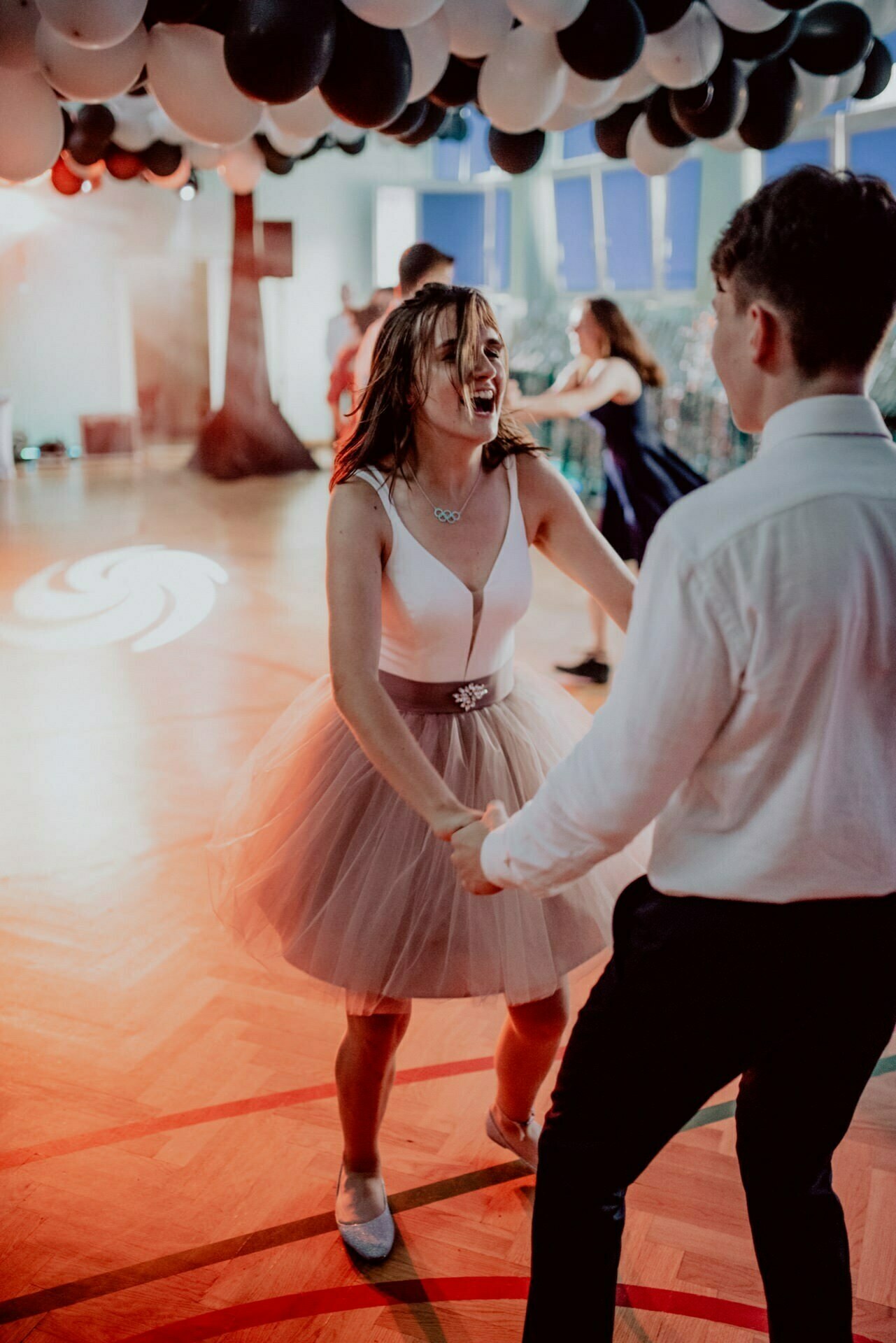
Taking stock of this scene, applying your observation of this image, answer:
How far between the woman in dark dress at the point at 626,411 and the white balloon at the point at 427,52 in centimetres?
103

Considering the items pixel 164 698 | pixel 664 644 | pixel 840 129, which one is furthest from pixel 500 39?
pixel 840 129

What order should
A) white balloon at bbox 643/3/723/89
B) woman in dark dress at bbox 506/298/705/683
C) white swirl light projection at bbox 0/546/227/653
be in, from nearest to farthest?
white balloon at bbox 643/3/723/89
woman in dark dress at bbox 506/298/705/683
white swirl light projection at bbox 0/546/227/653

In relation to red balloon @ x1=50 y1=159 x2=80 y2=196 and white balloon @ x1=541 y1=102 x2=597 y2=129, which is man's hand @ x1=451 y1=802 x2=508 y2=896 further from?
red balloon @ x1=50 y1=159 x2=80 y2=196

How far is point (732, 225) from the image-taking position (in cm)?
107

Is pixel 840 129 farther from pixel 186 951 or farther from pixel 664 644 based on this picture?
pixel 664 644

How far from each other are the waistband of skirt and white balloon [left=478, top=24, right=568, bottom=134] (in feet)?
10.3

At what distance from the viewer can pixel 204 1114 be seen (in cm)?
214

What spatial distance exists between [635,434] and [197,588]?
9.03 feet

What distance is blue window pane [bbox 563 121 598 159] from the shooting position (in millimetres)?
12203

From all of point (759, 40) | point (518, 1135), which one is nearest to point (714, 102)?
point (759, 40)

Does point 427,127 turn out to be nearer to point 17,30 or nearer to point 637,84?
point 637,84

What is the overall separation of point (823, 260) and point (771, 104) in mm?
4056

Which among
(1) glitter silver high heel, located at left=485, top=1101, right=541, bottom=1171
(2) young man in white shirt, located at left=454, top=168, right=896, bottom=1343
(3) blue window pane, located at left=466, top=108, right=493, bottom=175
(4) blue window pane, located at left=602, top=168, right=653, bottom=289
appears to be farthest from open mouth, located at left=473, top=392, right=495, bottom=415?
(3) blue window pane, located at left=466, top=108, right=493, bottom=175

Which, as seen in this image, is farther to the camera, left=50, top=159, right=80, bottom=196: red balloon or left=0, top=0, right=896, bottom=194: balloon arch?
left=50, top=159, right=80, bottom=196: red balloon
